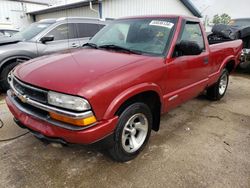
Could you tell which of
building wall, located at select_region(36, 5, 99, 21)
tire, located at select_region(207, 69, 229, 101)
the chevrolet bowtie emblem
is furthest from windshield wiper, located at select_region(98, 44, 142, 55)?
building wall, located at select_region(36, 5, 99, 21)

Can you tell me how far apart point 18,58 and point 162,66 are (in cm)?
403

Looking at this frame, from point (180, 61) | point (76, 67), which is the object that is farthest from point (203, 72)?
point (76, 67)

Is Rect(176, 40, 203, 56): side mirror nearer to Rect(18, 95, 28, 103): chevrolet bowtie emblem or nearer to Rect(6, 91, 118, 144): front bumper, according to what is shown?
Rect(6, 91, 118, 144): front bumper

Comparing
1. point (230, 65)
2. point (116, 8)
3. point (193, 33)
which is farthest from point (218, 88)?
point (116, 8)

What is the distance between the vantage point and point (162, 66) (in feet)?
9.28

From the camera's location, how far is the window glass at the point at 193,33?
135 inches

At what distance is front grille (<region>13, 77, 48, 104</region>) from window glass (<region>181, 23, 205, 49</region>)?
2.16 m

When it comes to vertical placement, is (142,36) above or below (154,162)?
above

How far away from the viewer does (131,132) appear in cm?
275

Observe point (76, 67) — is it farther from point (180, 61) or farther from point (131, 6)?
point (131, 6)

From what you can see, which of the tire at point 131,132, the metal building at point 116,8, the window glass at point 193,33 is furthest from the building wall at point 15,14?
the tire at point 131,132

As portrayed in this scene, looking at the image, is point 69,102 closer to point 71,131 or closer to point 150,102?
point 71,131

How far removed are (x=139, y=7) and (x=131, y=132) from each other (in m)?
12.1

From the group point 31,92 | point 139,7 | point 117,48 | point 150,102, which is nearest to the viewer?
point 31,92
